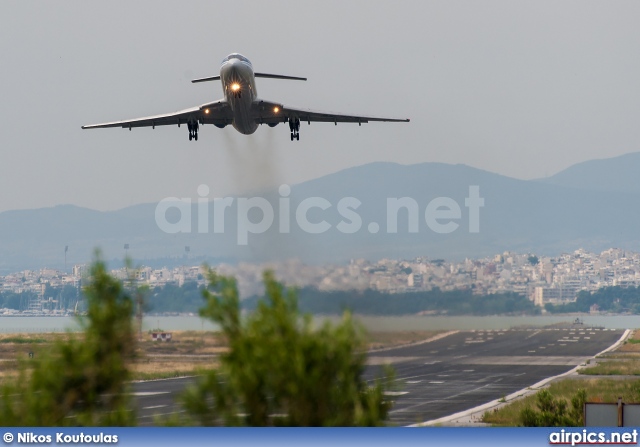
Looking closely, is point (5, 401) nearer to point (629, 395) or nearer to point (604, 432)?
Result: point (604, 432)

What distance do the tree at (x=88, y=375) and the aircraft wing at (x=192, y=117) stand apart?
1715 inches

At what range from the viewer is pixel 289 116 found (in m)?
69.0

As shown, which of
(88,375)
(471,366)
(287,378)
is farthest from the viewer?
(471,366)

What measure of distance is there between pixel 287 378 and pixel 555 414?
2376cm

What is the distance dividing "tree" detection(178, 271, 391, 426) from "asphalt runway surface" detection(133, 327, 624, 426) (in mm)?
18416

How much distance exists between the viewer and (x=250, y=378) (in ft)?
62.8

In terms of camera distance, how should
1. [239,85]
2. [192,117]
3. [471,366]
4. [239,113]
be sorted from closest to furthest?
[239,85] → [239,113] → [192,117] → [471,366]

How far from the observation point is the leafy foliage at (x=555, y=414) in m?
Result: 39.6

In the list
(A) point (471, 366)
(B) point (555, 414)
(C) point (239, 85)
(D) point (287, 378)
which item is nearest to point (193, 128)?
(C) point (239, 85)

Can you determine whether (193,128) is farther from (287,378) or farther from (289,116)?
(287,378)

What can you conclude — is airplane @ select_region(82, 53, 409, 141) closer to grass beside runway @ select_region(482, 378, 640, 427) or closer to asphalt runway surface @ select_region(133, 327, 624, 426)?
asphalt runway surface @ select_region(133, 327, 624, 426)

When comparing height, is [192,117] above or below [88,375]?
above

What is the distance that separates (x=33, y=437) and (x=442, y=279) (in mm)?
67142

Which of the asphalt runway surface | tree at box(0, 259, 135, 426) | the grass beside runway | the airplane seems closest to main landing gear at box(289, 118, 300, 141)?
the airplane
